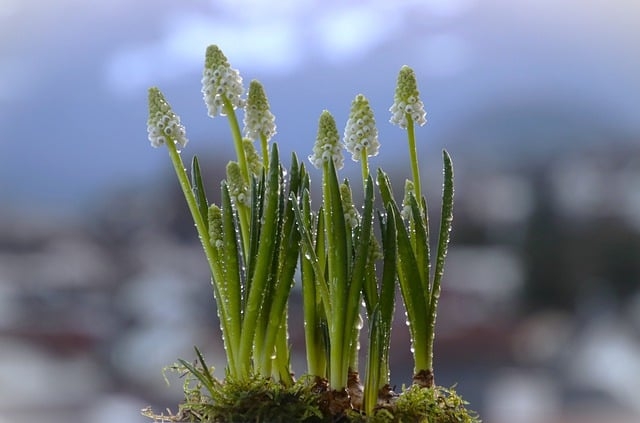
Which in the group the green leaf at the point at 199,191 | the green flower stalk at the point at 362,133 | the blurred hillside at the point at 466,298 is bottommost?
the green leaf at the point at 199,191

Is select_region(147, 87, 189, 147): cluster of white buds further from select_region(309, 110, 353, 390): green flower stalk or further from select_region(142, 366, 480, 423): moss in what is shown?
select_region(142, 366, 480, 423): moss

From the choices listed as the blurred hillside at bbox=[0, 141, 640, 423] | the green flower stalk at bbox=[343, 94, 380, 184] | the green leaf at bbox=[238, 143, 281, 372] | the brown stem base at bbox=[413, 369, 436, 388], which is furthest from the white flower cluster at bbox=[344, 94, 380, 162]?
the blurred hillside at bbox=[0, 141, 640, 423]

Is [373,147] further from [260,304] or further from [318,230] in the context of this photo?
[260,304]

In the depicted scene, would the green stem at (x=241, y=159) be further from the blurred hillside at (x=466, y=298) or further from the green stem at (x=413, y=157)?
the blurred hillside at (x=466, y=298)

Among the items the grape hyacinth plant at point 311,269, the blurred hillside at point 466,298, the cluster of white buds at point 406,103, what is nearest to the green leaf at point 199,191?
the grape hyacinth plant at point 311,269

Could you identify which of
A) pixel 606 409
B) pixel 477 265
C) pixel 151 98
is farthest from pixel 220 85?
pixel 606 409

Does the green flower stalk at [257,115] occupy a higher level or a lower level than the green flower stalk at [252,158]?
higher

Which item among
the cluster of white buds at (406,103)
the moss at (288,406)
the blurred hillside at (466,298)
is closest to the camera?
the moss at (288,406)
